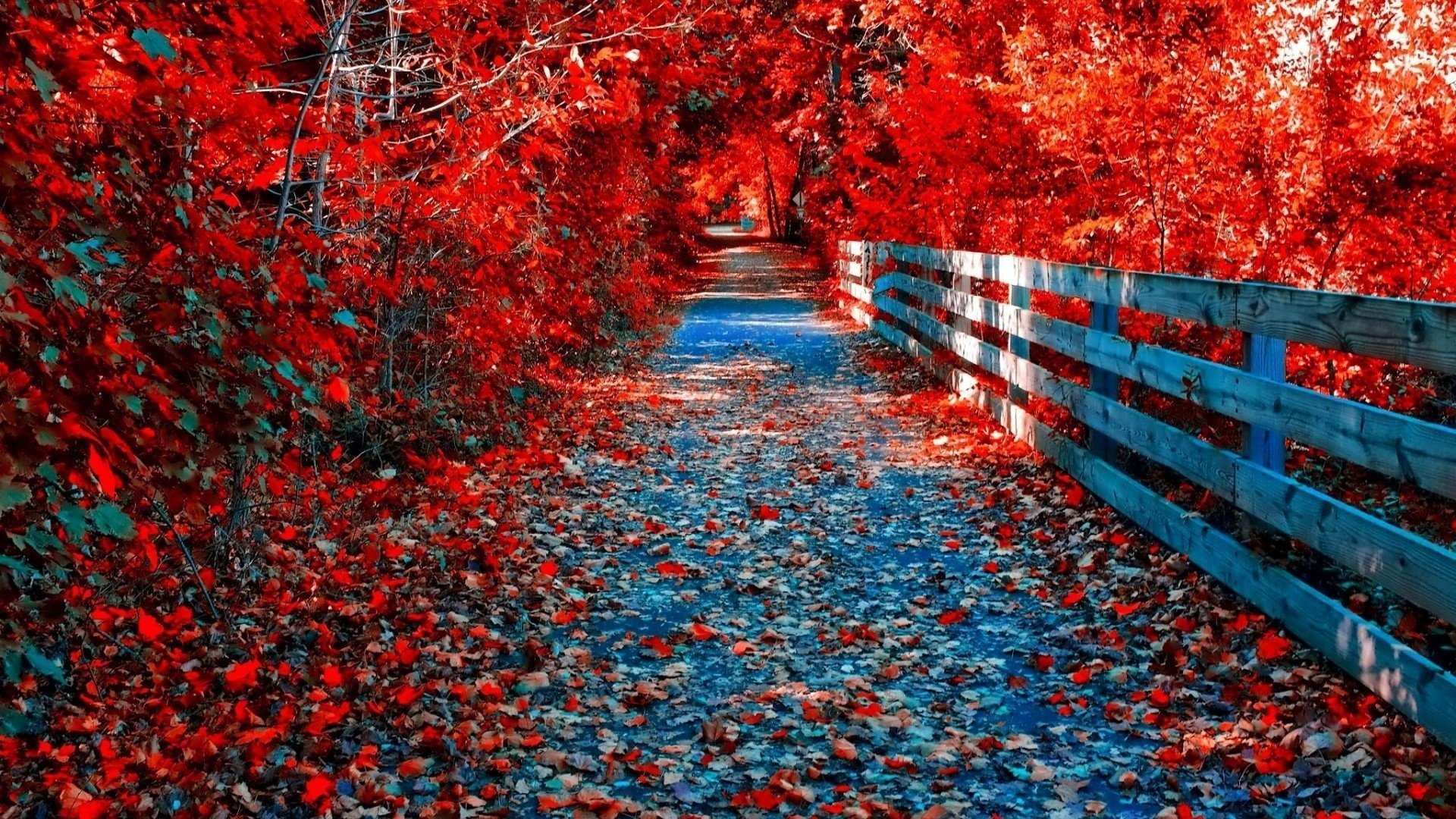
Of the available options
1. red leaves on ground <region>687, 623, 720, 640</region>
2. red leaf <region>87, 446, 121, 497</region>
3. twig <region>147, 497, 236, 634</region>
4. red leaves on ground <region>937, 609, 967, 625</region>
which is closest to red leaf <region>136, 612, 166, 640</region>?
twig <region>147, 497, 236, 634</region>

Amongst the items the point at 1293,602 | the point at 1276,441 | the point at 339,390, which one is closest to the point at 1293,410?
the point at 1276,441

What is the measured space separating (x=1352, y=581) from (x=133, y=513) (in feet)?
17.4

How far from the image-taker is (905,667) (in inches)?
205

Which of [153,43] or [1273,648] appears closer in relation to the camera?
[153,43]

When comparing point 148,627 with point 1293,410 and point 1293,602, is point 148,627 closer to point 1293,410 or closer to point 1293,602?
point 1293,602

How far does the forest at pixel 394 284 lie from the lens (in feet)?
11.9

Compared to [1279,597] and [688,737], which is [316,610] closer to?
[688,737]

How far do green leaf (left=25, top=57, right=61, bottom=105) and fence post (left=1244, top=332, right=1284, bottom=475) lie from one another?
464cm

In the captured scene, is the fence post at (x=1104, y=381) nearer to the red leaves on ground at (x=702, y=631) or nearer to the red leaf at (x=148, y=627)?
the red leaves on ground at (x=702, y=631)

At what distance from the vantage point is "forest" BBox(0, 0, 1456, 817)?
3615 millimetres

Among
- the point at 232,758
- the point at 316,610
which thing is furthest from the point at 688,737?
the point at 316,610

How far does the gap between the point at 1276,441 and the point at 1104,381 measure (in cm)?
225

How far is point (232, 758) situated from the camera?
13.3 feet

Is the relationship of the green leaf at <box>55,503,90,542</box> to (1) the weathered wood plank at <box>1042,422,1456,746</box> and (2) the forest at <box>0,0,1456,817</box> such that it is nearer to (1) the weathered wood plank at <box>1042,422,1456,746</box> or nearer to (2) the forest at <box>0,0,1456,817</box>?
(2) the forest at <box>0,0,1456,817</box>
